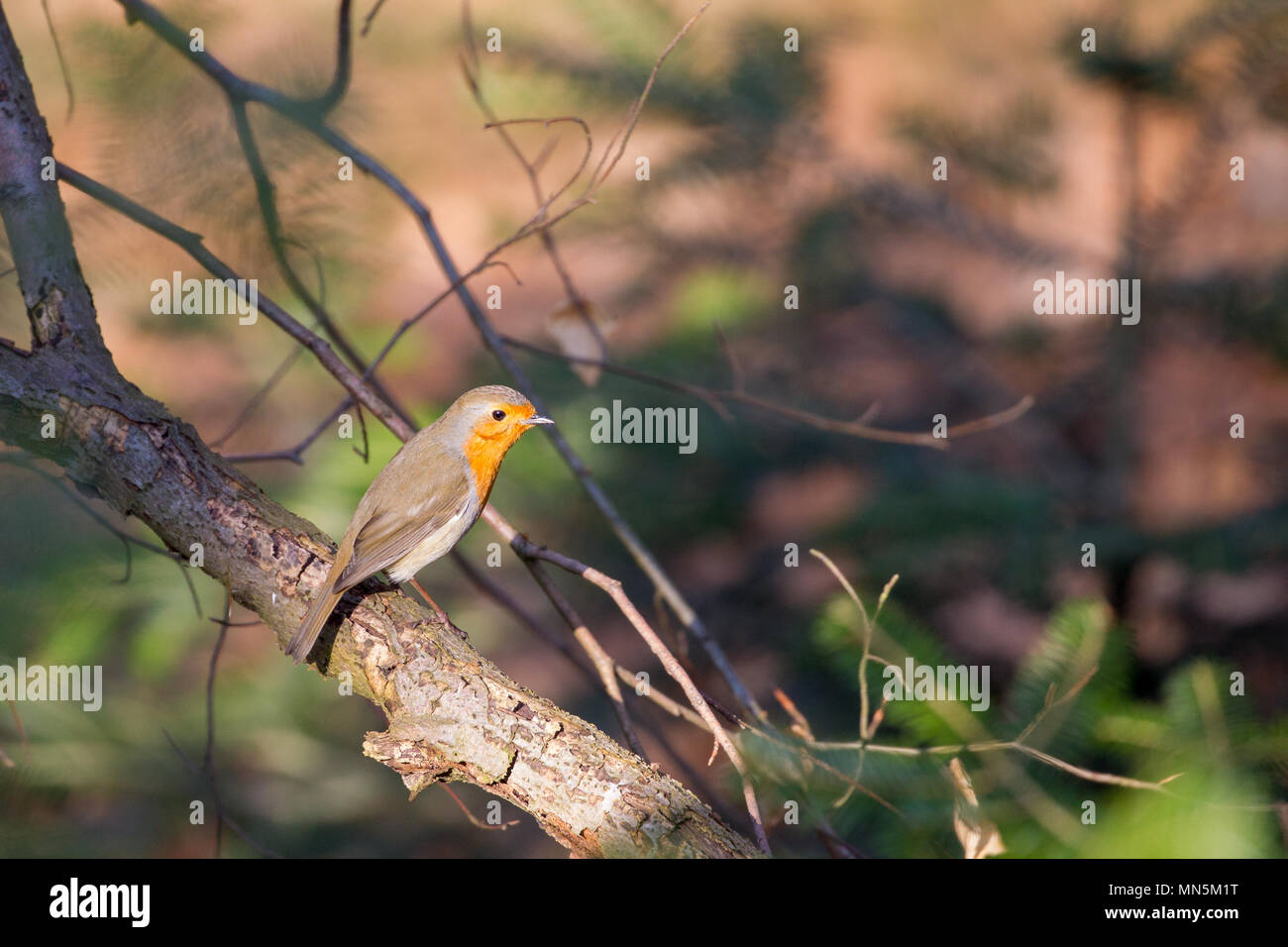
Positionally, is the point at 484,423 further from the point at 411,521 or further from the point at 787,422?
the point at 787,422

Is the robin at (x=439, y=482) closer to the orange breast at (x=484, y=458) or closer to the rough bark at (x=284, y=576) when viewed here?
the orange breast at (x=484, y=458)

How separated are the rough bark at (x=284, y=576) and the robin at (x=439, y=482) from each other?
0.26m

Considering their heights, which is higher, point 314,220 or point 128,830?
point 314,220

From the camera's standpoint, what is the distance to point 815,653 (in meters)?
3.21

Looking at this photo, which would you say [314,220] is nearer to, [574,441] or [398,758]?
[398,758]

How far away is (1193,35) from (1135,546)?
134 cm

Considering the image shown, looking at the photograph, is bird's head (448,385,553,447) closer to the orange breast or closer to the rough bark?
the orange breast

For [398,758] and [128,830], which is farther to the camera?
[128,830]

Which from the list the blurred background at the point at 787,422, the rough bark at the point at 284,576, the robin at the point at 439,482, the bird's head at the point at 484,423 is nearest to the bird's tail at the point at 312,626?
the rough bark at the point at 284,576

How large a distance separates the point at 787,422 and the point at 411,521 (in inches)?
75.9

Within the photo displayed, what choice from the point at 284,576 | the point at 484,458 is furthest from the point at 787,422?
the point at 284,576

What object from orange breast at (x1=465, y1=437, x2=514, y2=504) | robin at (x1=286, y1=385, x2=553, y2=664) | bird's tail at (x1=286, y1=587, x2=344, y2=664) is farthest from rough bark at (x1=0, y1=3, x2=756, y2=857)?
orange breast at (x1=465, y1=437, x2=514, y2=504)

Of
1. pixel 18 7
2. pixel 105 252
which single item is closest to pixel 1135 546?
pixel 105 252

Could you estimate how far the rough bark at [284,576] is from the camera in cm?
136
